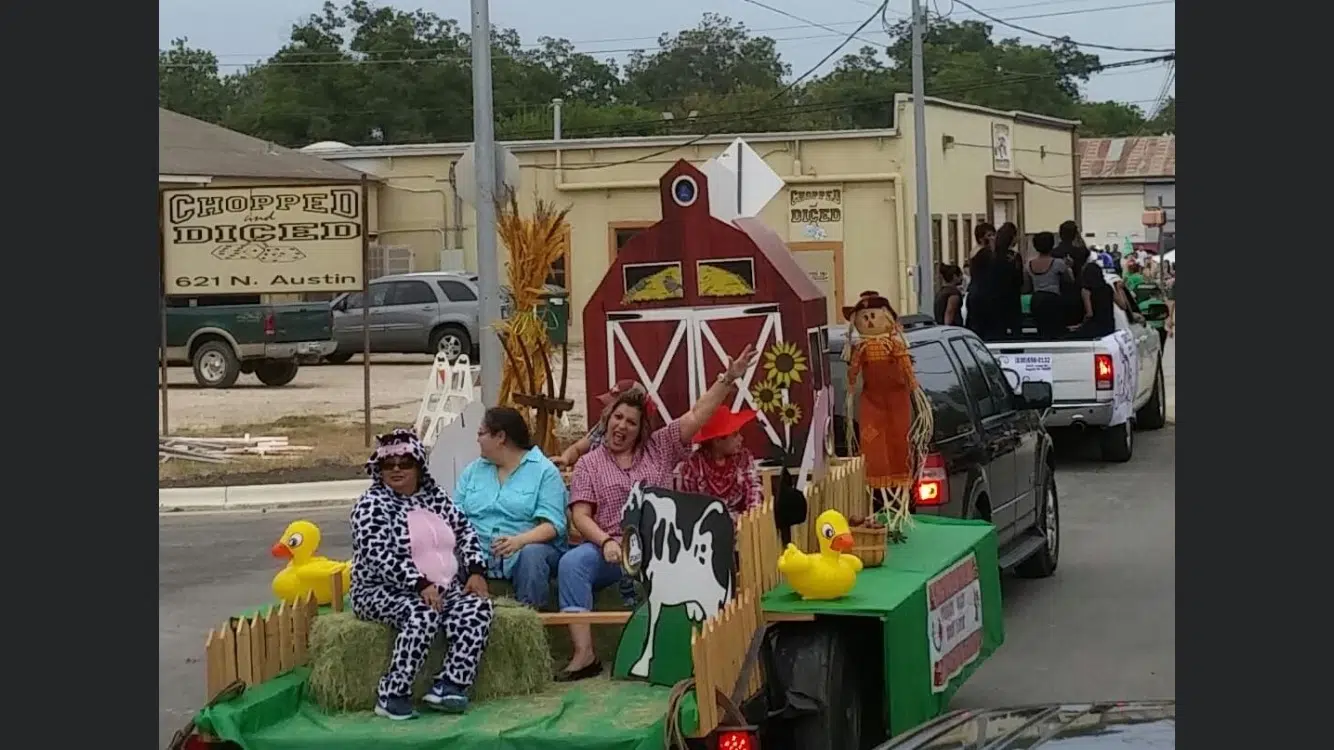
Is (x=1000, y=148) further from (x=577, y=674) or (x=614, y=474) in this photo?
(x=577, y=674)

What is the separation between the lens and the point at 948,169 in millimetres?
41438

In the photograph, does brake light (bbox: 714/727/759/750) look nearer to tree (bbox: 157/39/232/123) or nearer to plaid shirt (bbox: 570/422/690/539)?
plaid shirt (bbox: 570/422/690/539)

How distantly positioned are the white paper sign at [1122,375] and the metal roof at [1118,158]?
3939 centimetres

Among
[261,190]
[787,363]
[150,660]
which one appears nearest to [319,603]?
[787,363]

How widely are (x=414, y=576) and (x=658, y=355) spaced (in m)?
2.57

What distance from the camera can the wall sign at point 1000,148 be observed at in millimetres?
45031

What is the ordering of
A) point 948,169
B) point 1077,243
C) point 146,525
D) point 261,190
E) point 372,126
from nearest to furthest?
point 146,525
point 1077,243
point 261,190
point 948,169
point 372,126

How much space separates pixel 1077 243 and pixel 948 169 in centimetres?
2351

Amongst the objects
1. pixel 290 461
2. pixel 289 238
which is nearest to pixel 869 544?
pixel 290 461

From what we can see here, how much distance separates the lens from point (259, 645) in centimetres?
639

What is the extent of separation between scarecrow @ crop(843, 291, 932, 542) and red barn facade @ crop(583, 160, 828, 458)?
36 cm

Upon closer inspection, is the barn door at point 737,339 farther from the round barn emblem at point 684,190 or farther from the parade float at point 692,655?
the parade float at point 692,655

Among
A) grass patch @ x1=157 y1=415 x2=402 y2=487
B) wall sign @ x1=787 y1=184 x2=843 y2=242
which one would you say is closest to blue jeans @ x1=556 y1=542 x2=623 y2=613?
grass patch @ x1=157 y1=415 x2=402 y2=487

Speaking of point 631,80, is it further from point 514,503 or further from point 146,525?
point 146,525
